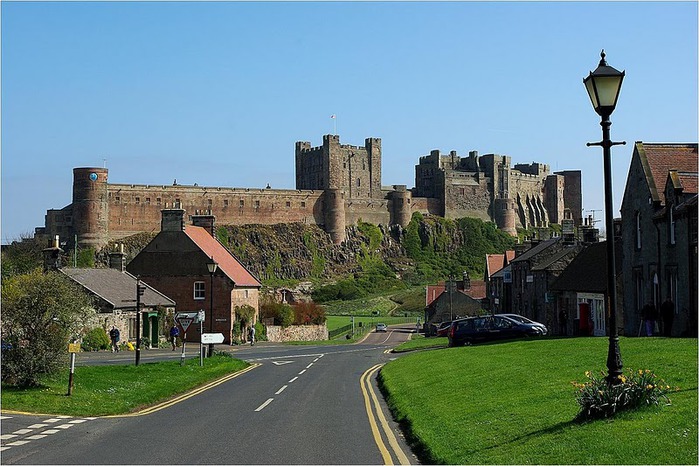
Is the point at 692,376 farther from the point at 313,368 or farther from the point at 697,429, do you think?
the point at 313,368

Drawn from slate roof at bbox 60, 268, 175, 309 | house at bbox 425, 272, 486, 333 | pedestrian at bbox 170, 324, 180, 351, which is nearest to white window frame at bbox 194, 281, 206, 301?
slate roof at bbox 60, 268, 175, 309

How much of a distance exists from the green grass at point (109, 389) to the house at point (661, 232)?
15524 mm

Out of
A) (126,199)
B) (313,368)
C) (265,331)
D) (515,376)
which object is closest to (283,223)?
(126,199)

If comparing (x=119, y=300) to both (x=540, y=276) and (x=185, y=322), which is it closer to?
(x=185, y=322)

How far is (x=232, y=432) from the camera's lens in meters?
15.4

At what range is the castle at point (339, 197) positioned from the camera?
132 meters

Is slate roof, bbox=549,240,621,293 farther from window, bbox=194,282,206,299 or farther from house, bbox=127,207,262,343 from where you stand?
window, bbox=194,282,206,299

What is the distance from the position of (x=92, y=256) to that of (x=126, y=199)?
39.9 ft

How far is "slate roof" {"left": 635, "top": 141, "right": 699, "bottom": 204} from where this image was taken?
3297 cm

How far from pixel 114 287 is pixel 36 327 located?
1133 inches

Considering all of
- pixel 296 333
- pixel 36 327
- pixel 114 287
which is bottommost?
pixel 296 333

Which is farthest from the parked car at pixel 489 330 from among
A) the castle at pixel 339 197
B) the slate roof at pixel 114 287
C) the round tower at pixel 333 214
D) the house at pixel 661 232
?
the round tower at pixel 333 214

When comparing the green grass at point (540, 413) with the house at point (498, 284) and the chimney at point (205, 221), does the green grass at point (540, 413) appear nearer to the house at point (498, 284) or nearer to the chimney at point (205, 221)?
the house at point (498, 284)

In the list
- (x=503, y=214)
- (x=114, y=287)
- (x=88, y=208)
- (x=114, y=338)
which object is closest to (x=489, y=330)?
(x=114, y=338)
